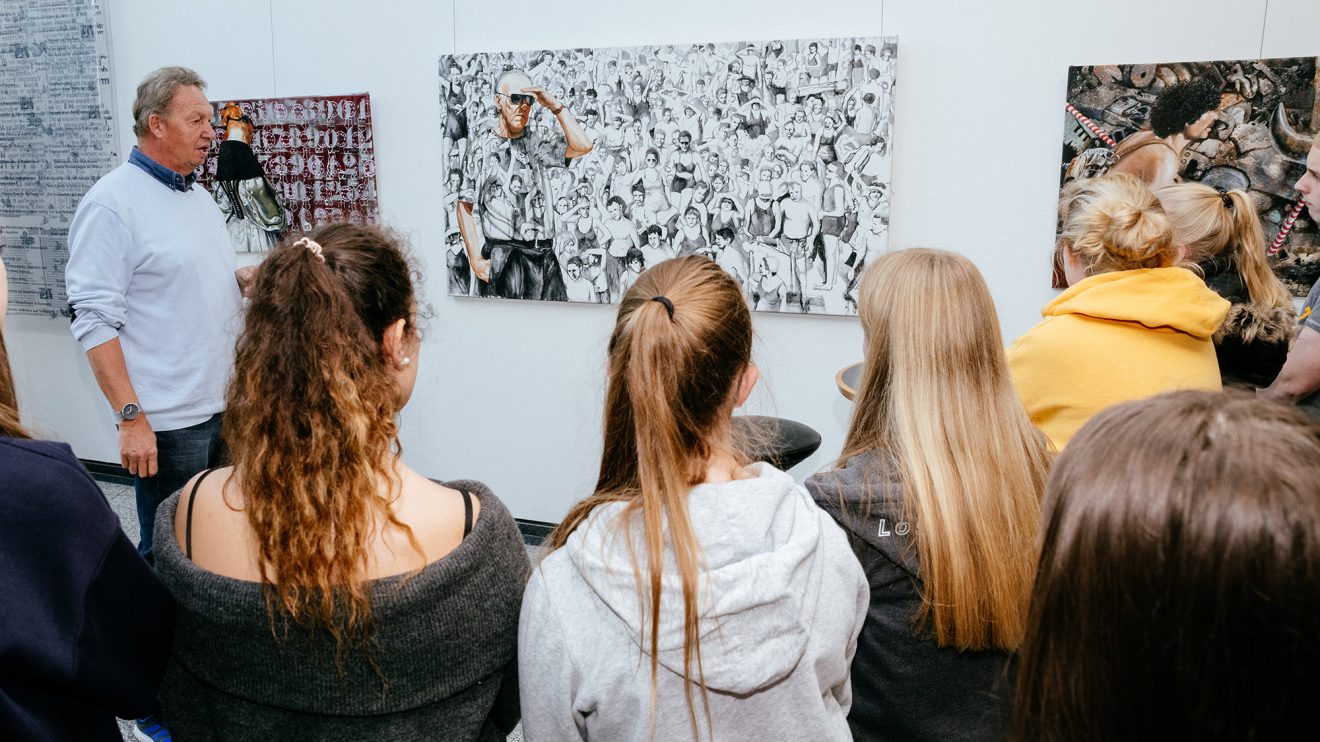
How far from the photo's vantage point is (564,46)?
312cm

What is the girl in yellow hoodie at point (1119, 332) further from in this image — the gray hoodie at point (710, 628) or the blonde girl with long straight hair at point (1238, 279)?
the gray hoodie at point (710, 628)

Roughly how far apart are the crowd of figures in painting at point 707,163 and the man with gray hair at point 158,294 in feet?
3.59

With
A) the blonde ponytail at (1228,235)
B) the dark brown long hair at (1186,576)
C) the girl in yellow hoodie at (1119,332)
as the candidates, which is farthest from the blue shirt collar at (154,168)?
the blonde ponytail at (1228,235)

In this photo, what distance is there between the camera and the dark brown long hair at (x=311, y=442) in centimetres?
96

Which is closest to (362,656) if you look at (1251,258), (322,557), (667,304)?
(322,557)

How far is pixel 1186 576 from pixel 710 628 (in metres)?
0.52

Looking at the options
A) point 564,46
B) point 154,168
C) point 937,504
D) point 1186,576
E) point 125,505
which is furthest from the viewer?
point 125,505

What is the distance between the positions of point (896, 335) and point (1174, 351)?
0.66 m

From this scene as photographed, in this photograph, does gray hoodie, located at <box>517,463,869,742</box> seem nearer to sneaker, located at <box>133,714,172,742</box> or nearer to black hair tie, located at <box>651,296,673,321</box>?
black hair tie, located at <box>651,296,673,321</box>

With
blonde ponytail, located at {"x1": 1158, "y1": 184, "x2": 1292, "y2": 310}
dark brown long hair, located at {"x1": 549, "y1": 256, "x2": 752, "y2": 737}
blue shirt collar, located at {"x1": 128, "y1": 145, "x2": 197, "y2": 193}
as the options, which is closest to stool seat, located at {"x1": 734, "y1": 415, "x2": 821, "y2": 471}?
dark brown long hair, located at {"x1": 549, "y1": 256, "x2": 752, "y2": 737}

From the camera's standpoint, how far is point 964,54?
265 centimetres

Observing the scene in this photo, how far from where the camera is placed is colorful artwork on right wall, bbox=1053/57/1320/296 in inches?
92.4

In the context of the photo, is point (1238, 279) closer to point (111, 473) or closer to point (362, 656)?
point (362, 656)

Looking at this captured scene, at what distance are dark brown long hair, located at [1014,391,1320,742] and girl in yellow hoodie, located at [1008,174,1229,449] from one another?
0.97 metres
